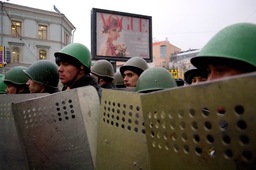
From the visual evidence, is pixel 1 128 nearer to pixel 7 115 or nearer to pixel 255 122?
pixel 7 115

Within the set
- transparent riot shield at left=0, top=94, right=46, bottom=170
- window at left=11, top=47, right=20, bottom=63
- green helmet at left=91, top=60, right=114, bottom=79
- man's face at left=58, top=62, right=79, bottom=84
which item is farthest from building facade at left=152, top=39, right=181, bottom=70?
transparent riot shield at left=0, top=94, right=46, bottom=170

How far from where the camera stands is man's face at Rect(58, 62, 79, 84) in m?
2.66

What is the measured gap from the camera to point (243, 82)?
0.66 meters

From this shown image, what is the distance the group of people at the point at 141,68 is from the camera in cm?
120

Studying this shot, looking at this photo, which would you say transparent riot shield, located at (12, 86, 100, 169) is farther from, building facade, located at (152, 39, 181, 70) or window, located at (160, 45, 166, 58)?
window, located at (160, 45, 166, 58)

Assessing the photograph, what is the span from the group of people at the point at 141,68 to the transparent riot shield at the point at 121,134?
0.50 m

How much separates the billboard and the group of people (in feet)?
9.22

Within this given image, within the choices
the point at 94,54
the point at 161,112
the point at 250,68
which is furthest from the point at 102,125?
the point at 94,54

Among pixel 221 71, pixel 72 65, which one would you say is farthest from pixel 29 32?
pixel 221 71

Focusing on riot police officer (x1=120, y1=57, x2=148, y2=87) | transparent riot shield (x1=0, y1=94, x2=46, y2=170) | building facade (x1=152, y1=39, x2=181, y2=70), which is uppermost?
building facade (x1=152, y1=39, x2=181, y2=70)

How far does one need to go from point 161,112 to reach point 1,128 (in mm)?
1851

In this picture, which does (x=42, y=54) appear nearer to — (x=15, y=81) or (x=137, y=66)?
(x=15, y=81)

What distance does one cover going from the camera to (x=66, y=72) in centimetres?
267

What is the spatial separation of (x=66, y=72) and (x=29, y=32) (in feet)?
101
